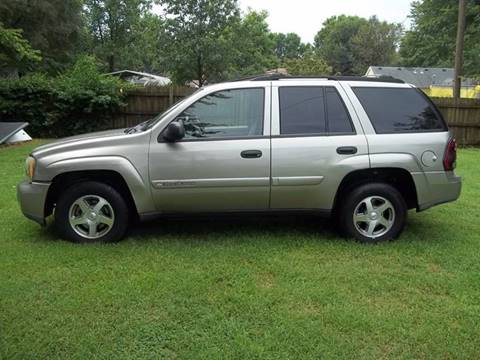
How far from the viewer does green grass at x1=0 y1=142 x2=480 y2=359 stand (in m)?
3.39

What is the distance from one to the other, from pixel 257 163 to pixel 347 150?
0.93 metres

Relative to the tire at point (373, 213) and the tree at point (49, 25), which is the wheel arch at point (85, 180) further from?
the tree at point (49, 25)

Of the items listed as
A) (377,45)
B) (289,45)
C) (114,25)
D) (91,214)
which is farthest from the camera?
(289,45)

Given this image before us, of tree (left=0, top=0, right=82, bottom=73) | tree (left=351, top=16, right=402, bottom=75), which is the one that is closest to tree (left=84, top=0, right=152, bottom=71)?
tree (left=0, top=0, right=82, bottom=73)

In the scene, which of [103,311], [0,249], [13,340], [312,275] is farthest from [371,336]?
[0,249]

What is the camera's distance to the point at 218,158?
5.24m

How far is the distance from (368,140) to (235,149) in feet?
4.49

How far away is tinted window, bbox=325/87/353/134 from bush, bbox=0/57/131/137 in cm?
1127

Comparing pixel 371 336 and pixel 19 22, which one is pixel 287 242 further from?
pixel 19 22

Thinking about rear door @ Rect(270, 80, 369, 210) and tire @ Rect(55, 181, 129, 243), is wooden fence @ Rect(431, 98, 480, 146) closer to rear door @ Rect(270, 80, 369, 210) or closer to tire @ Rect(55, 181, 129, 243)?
rear door @ Rect(270, 80, 369, 210)

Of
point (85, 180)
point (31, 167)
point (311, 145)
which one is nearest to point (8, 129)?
point (31, 167)

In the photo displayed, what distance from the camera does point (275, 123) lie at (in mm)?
5367

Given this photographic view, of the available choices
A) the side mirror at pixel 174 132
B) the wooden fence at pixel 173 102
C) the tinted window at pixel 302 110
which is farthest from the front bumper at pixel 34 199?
A: the wooden fence at pixel 173 102

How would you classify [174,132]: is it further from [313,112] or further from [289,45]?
[289,45]
